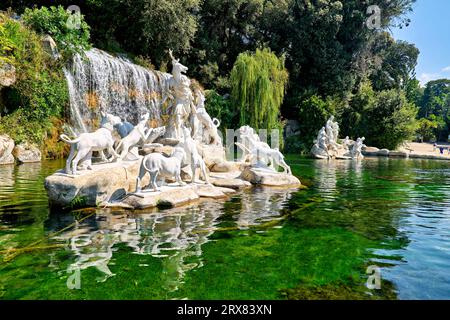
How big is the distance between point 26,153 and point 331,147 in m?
20.8

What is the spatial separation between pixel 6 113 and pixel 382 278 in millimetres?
18865

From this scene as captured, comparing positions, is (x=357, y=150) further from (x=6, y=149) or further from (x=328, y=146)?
(x=6, y=149)

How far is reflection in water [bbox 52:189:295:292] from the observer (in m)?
4.85

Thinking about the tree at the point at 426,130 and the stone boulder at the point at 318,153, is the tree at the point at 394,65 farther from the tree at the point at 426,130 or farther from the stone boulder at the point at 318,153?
the tree at the point at 426,130

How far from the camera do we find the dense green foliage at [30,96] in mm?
17719

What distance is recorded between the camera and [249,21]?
34.1 m

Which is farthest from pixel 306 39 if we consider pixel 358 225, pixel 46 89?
pixel 358 225

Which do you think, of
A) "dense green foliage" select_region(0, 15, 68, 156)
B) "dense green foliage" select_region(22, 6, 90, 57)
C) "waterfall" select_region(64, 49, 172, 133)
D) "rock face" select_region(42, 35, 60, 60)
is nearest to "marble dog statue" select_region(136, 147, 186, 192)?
"waterfall" select_region(64, 49, 172, 133)

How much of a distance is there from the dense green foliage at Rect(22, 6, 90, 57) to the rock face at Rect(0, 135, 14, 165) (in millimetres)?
5799

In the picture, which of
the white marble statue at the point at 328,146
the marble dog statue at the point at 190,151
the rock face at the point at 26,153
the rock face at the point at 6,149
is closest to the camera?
the marble dog statue at the point at 190,151

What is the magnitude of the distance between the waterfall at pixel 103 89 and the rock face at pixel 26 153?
2604 millimetres

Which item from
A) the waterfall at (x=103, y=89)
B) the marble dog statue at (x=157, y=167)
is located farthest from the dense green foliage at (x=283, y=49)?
the marble dog statue at (x=157, y=167)

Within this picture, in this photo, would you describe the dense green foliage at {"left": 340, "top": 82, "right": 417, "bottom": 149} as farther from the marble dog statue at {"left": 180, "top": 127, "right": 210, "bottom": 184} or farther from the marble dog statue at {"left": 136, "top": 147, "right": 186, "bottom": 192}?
the marble dog statue at {"left": 136, "top": 147, "right": 186, "bottom": 192}

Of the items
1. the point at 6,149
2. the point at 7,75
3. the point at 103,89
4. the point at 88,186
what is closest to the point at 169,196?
the point at 88,186
